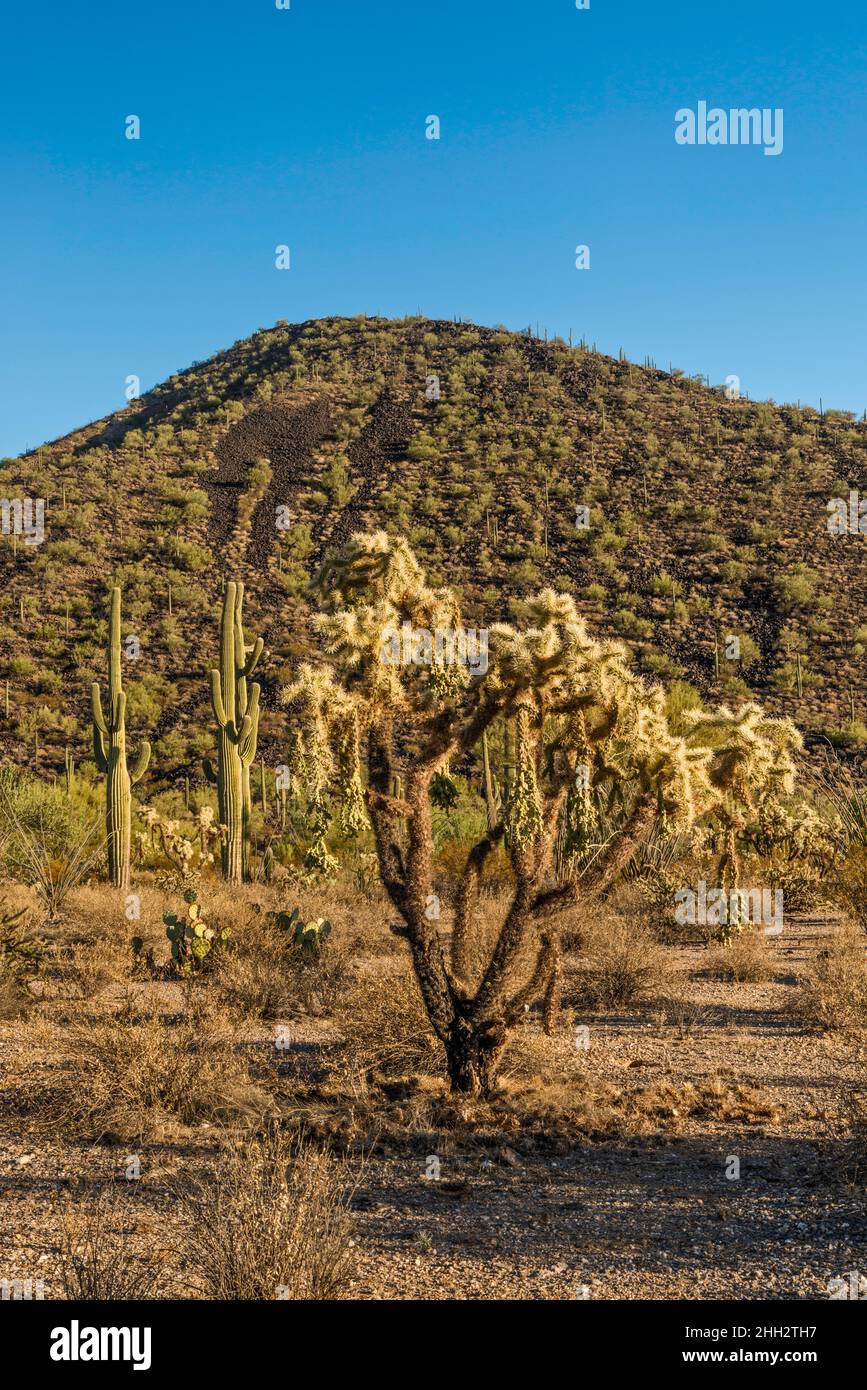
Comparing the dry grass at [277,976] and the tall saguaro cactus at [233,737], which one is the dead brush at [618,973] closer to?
the dry grass at [277,976]

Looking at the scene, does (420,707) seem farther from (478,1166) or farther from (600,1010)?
(600,1010)

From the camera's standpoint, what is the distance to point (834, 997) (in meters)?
9.66

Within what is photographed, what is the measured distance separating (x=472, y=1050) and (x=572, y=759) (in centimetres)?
198

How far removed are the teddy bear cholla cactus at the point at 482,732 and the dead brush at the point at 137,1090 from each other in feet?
4.64

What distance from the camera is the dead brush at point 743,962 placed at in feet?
39.1

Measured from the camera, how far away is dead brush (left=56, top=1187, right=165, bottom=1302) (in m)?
3.75

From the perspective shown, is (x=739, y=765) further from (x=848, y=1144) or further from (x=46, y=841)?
→ (x=46, y=841)

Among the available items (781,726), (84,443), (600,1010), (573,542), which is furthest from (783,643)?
(84,443)


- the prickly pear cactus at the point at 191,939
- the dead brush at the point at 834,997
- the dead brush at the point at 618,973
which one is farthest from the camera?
the prickly pear cactus at the point at 191,939

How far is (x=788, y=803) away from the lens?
1742 centimetres

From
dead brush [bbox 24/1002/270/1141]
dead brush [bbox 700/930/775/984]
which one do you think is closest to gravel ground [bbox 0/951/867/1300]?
dead brush [bbox 24/1002/270/1141]

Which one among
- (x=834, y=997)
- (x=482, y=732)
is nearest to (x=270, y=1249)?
(x=482, y=732)

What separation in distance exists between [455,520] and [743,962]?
3257 cm

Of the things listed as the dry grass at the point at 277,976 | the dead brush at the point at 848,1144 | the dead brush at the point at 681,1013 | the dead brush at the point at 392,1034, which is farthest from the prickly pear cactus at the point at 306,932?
the dead brush at the point at 848,1144
